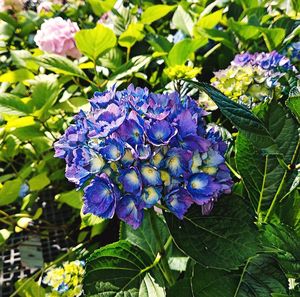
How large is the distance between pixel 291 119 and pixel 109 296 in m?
0.40

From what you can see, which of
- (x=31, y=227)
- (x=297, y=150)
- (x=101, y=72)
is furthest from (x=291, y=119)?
(x=31, y=227)

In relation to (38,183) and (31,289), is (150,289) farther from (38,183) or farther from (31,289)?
(38,183)

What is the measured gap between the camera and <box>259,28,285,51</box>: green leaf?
1.25 m

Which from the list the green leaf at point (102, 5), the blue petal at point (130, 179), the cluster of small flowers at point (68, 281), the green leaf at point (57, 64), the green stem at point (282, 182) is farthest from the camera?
the green leaf at point (102, 5)

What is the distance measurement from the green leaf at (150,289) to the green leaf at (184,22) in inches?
30.4

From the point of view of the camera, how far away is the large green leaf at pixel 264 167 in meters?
0.86

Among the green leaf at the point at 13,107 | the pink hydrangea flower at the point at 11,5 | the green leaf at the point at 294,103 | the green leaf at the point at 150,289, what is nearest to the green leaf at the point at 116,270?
the green leaf at the point at 150,289

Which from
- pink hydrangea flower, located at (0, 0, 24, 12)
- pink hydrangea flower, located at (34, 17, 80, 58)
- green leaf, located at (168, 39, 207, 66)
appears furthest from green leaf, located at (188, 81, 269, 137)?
pink hydrangea flower, located at (0, 0, 24, 12)

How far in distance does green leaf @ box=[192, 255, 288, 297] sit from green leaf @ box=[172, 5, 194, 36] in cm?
77

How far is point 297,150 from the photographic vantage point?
80cm

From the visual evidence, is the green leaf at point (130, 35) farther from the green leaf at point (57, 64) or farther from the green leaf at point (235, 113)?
the green leaf at point (235, 113)

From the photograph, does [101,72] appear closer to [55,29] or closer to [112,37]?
[55,29]

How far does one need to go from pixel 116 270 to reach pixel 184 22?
818 millimetres

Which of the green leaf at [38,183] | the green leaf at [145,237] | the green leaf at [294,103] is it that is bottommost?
the green leaf at [38,183]
